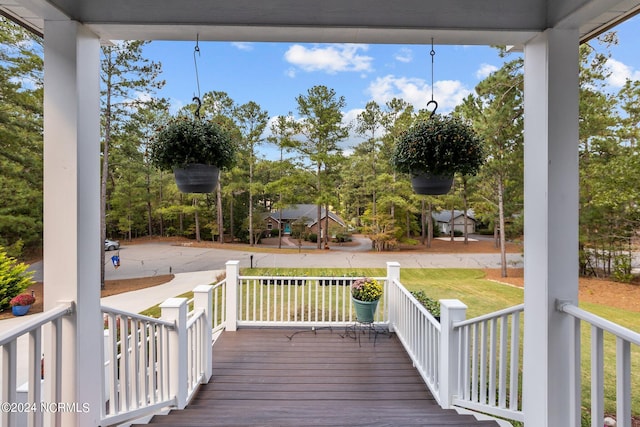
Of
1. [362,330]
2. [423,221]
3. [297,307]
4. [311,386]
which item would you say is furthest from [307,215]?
[311,386]

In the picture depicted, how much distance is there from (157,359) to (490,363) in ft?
7.03

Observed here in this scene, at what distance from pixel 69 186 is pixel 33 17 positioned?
79cm

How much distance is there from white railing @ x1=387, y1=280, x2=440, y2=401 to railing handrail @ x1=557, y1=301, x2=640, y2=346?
101 centimetres

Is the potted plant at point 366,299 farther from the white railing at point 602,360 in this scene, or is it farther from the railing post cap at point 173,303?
the white railing at point 602,360

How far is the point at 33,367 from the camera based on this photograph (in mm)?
1179

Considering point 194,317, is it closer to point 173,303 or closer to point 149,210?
point 173,303

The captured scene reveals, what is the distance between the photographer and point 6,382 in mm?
1052

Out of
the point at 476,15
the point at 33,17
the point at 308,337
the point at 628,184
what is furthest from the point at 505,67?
the point at 33,17

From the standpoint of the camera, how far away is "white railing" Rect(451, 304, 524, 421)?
1.78 meters

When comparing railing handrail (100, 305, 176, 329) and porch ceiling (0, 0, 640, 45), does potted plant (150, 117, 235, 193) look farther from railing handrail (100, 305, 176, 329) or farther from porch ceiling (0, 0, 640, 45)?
railing handrail (100, 305, 176, 329)

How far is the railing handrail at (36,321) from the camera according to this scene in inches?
40.7

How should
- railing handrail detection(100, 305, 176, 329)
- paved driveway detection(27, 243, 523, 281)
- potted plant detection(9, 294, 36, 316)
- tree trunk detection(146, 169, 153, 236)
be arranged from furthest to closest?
tree trunk detection(146, 169, 153, 236) → paved driveway detection(27, 243, 523, 281) → potted plant detection(9, 294, 36, 316) → railing handrail detection(100, 305, 176, 329)

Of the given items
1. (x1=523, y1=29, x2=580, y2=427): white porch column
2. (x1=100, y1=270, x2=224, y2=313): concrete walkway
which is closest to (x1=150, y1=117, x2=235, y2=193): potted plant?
(x1=523, y1=29, x2=580, y2=427): white porch column

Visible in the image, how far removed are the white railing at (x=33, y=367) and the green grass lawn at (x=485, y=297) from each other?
3.65 metres
